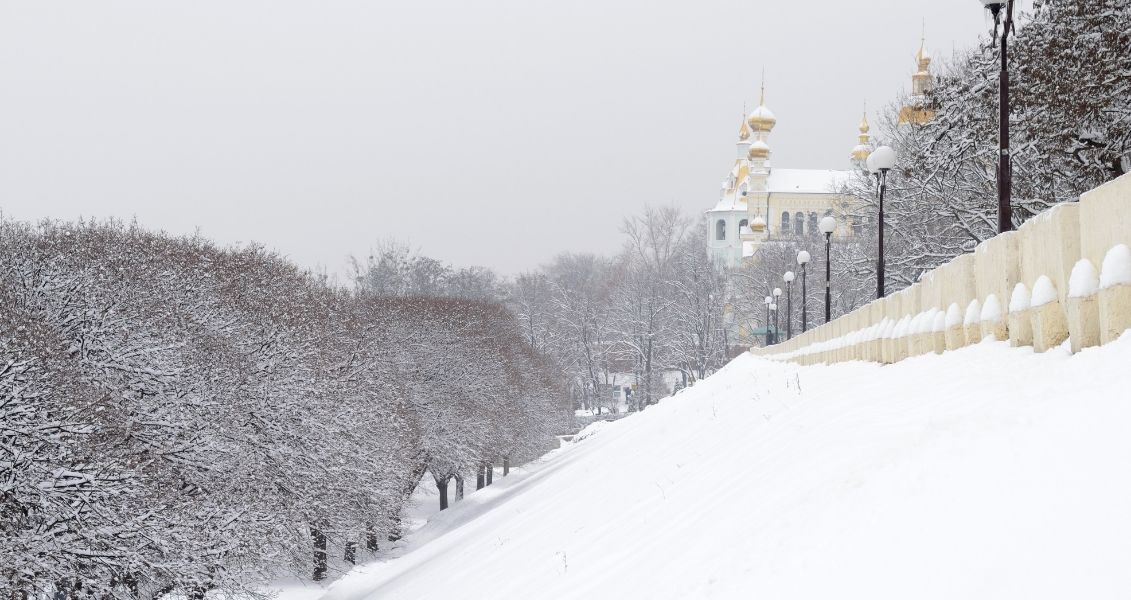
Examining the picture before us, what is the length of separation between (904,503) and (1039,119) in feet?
58.4

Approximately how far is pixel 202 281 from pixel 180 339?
484 centimetres

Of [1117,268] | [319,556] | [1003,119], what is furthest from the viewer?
[319,556]

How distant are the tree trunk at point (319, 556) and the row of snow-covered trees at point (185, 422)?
0.28 feet

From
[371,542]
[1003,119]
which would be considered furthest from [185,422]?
[1003,119]

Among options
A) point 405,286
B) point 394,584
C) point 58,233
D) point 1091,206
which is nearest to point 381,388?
point 58,233

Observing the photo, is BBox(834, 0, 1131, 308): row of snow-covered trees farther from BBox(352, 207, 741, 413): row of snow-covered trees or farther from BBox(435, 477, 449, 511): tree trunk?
BBox(352, 207, 741, 413): row of snow-covered trees

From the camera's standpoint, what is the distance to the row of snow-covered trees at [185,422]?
18.3m

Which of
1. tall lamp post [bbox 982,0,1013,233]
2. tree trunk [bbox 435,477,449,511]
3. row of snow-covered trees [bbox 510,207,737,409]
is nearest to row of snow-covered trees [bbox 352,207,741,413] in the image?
row of snow-covered trees [bbox 510,207,737,409]

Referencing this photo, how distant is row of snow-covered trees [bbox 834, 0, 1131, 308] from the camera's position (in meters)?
18.6

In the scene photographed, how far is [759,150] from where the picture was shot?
375 ft

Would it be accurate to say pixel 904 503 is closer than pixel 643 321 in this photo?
Yes

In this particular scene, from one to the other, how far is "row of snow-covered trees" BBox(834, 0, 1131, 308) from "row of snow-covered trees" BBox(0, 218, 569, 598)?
16.9 meters

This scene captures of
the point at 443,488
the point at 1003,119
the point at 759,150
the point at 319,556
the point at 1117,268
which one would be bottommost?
the point at 319,556

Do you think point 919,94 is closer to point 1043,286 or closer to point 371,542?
point 371,542
